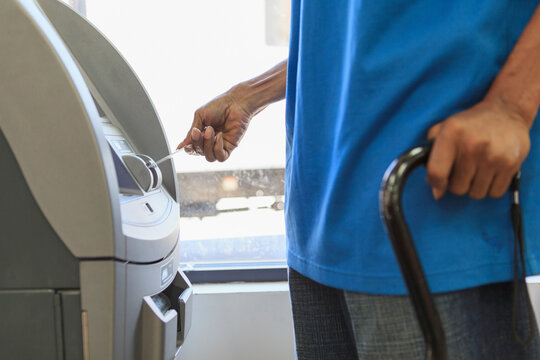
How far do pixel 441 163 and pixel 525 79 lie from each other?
5.5 inches

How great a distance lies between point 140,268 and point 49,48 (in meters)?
0.36

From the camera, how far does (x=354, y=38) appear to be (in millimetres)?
523

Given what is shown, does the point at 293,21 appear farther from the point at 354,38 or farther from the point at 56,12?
the point at 56,12

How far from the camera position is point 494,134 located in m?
0.43

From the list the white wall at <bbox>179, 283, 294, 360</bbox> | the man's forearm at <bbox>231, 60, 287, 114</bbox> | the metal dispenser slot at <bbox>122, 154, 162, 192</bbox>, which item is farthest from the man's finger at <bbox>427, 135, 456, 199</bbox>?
the white wall at <bbox>179, 283, 294, 360</bbox>

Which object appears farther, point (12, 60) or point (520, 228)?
point (12, 60)

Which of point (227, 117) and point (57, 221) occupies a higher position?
point (227, 117)

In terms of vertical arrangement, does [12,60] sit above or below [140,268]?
above

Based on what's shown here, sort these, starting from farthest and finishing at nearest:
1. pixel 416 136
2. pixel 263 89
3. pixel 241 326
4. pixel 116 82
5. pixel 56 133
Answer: pixel 241 326 < pixel 116 82 < pixel 263 89 < pixel 56 133 < pixel 416 136

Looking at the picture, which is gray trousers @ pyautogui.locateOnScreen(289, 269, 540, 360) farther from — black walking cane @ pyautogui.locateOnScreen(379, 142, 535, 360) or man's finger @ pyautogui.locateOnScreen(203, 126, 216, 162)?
man's finger @ pyautogui.locateOnScreen(203, 126, 216, 162)

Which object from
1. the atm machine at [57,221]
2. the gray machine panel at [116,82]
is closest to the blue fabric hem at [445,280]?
the atm machine at [57,221]

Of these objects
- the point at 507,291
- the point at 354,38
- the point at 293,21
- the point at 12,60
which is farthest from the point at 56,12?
the point at 507,291

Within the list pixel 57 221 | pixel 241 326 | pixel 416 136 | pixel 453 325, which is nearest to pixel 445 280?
pixel 453 325

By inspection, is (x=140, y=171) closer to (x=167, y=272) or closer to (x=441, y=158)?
(x=167, y=272)
